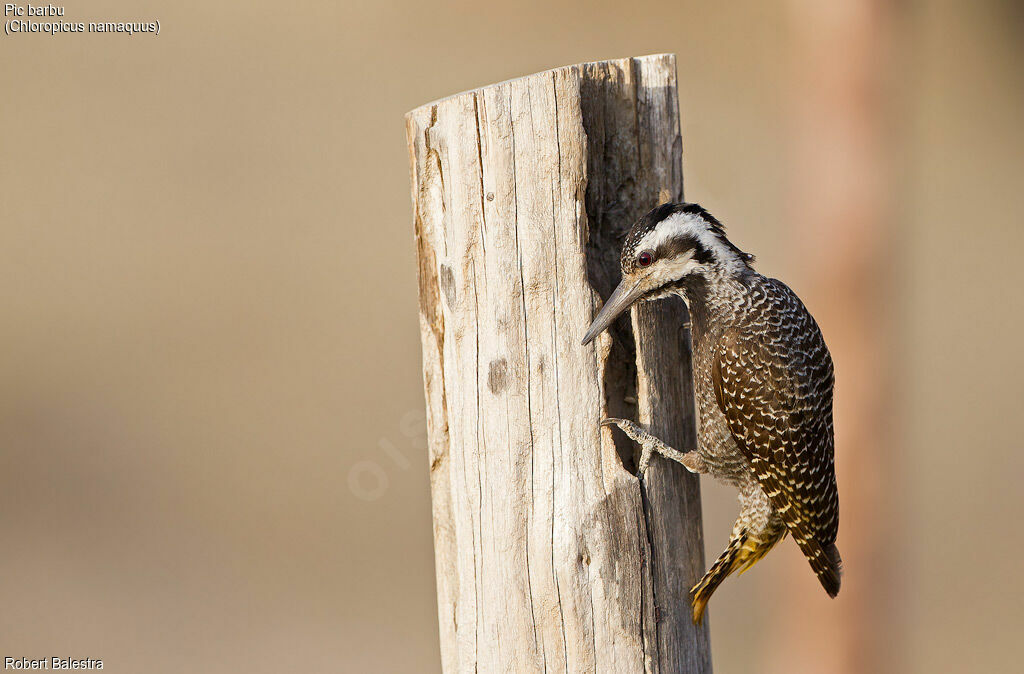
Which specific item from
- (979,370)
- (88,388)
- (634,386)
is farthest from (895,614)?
(88,388)

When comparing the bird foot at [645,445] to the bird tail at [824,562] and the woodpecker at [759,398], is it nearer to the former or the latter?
the woodpecker at [759,398]

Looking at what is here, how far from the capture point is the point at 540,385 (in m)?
2.68

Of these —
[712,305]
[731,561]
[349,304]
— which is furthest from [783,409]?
[349,304]

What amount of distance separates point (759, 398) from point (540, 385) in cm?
101

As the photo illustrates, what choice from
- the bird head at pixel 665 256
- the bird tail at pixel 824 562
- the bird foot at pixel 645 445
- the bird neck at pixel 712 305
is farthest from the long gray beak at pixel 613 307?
the bird tail at pixel 824 562

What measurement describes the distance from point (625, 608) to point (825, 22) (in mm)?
3820

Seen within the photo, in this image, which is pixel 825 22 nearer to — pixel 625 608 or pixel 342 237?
pixel 625 608

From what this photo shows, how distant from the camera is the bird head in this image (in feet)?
9.07

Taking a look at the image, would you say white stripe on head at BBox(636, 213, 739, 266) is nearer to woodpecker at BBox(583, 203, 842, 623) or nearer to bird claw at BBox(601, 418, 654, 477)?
woodpecker at BBox(583, 203, 842, 623)

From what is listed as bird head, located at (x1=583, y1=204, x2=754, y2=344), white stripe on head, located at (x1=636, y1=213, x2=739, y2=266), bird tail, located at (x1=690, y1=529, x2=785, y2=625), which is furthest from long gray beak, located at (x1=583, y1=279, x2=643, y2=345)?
bird tail, located at (x1=690, y1=529, x2=785, y2=625)

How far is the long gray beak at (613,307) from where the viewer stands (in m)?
2.67

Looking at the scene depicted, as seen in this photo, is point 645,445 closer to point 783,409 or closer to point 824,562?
point 783,409

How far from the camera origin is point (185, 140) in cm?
1161

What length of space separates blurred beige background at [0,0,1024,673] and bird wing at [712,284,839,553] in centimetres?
130
